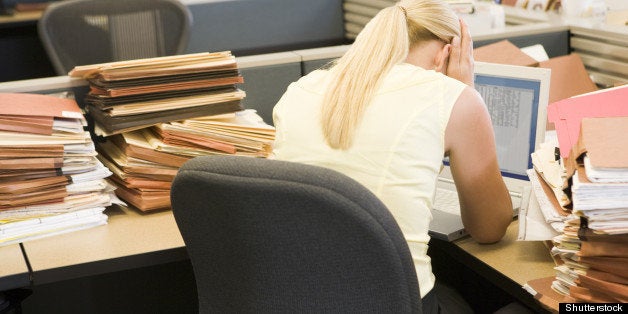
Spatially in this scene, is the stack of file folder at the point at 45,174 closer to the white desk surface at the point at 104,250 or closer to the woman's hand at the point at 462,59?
the white desk surface at the point at 104,250

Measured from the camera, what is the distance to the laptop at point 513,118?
5.74ft

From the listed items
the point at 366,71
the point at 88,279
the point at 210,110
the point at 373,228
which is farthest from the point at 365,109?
the point at 88,279

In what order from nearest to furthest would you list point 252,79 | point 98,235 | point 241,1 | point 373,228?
1. point 373,228
2. point 98,235
3. point 252,79
4. point 241,1

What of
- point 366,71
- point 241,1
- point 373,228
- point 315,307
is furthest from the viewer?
point 241,1

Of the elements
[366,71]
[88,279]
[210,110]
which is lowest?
[88,279]

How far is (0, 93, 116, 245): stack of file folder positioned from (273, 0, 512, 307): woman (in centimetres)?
46

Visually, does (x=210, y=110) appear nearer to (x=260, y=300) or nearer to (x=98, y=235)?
(x=98, y=235)

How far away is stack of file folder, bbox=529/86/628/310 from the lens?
47.1 inches

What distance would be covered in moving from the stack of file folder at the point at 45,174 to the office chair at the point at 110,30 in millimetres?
1077

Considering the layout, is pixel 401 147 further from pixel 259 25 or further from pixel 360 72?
pixel 259 25

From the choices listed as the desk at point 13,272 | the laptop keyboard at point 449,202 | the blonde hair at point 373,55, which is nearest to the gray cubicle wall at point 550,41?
the laptop keyboard at point 449,202

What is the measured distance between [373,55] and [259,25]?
75.3 inches

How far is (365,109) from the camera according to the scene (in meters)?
1.39

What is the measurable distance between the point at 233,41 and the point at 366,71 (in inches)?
75.9
